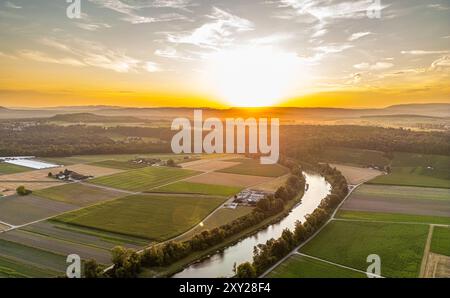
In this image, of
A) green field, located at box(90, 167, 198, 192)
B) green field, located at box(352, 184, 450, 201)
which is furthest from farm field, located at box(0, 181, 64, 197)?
green field, located at box(352, 184, 450, 201)

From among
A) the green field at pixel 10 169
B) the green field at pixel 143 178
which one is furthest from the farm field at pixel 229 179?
the green field at pixel 10 169

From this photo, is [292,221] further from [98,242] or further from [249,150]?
[249,150]

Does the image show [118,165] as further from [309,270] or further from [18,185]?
[309,270]

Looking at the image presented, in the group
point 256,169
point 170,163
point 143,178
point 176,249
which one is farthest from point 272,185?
point 176,249

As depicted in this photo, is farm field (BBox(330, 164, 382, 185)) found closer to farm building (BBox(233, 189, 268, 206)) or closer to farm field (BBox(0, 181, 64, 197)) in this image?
farm building (BBox(233, 189, 268, 206))
